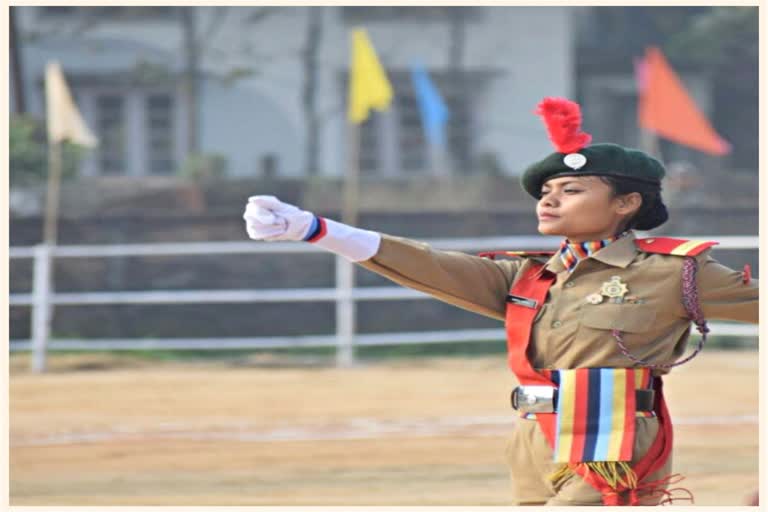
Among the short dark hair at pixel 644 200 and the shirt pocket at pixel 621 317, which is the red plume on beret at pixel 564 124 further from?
the shirt pocket at pixel 621 317

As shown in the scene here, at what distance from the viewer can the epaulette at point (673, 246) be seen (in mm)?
4195

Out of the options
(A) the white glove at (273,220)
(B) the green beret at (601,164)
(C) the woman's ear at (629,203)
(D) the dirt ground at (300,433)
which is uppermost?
(B) the green beret at (601,164)

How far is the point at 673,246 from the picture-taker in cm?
423

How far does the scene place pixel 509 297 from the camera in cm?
430

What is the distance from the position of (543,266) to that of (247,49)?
1525 centimetres

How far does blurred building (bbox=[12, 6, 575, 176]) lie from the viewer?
19.3m

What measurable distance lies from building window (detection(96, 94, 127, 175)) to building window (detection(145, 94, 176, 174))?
0.33 m

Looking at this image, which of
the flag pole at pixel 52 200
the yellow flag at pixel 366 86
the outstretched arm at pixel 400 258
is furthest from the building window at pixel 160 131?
the outstretched arm at pixel 400 258

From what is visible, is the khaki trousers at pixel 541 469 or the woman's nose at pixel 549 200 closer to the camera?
the khaki trousers at pixel 541 469

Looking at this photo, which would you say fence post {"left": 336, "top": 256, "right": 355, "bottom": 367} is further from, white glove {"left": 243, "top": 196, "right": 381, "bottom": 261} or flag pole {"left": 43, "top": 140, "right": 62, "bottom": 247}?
white glove {"left": 243, "top": 196, "right": 381, "bottom": 261}

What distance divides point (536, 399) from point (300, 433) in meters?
4.84

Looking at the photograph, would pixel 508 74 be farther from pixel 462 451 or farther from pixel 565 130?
pixel 565 130

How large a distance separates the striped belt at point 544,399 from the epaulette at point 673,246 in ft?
1.21

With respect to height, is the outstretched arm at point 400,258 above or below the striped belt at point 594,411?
above
